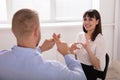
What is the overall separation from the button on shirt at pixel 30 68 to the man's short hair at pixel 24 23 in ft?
0.27

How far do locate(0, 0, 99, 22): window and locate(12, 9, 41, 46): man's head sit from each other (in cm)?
228

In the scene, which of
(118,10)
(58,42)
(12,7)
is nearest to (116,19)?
(118,10)

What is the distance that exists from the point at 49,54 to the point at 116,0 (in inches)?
51.7

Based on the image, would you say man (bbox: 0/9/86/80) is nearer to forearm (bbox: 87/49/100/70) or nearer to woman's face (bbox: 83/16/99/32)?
forearm (bbox: 87/49/100/70)

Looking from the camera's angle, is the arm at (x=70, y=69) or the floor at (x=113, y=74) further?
the floor at (x=113, y=74)

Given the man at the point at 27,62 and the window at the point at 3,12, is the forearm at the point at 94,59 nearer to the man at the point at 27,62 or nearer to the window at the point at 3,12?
the man at the point at 27,62

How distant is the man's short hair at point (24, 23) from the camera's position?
108 cm

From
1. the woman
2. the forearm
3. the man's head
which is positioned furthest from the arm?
the forearm

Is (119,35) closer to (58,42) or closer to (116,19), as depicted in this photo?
(116,19)

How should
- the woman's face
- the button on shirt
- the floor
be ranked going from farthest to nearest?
the floor, the woman's face, the button on shirt

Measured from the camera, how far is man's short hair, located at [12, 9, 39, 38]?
42.6 inches

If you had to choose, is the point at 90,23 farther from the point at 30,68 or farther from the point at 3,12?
the point at 3,12

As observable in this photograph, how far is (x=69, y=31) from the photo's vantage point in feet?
11.0

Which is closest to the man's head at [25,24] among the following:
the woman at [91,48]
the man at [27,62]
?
the man at [27,62]
